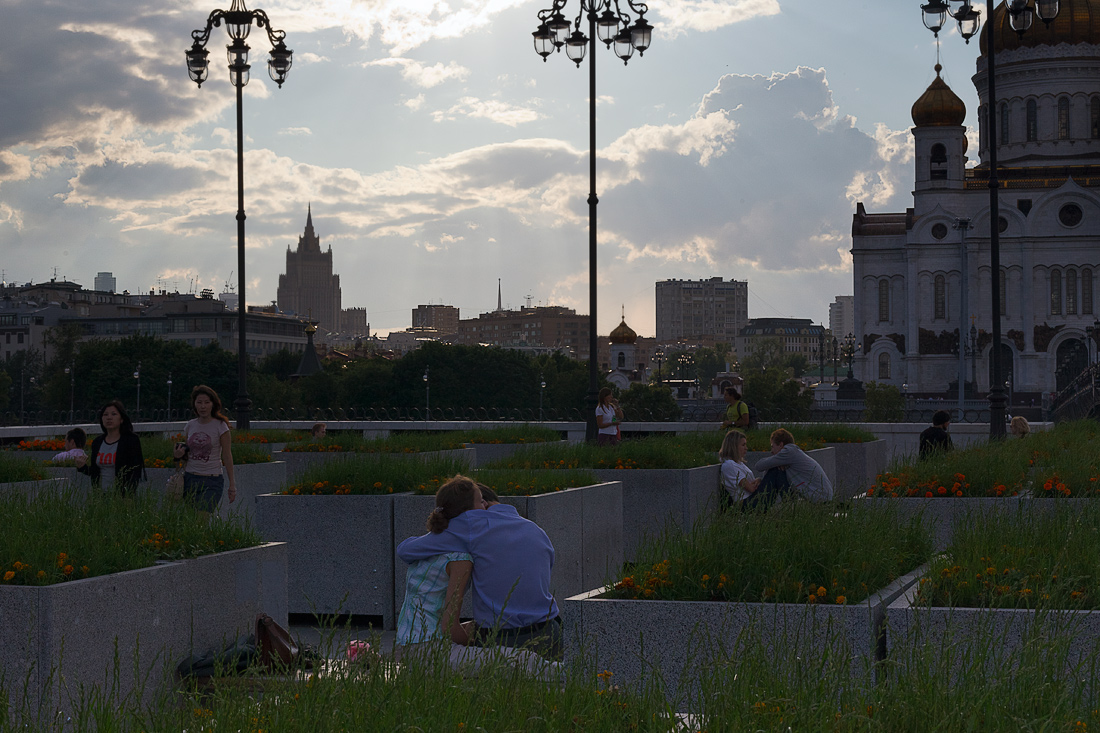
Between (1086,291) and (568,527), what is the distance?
91400 millimetres

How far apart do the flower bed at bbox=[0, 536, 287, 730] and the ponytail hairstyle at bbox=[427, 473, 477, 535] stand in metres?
1.43

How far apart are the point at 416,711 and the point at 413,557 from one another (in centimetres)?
249

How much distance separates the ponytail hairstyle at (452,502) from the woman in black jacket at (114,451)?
5.30 metres

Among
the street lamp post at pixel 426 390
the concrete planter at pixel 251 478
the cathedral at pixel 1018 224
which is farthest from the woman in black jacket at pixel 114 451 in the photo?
the cathedral at pixel 1018 224

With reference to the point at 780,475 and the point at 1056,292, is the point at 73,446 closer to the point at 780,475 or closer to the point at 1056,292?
the point at 780,475

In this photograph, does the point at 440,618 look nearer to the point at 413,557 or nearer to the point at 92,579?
the point at 413,557

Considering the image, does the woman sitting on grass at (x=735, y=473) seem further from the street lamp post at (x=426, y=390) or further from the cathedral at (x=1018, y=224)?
the cathedral at (x=1018, y=224)

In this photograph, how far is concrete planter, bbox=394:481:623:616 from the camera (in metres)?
9.67

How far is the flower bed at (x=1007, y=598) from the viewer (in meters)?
4.77

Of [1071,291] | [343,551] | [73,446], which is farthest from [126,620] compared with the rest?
[1071,291]

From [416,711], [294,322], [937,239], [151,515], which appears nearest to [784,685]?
[416,711]

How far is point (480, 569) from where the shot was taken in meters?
6.24

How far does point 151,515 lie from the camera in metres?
7.14

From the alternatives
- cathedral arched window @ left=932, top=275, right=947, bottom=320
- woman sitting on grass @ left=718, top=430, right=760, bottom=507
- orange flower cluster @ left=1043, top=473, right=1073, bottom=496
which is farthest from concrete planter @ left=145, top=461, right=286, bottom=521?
cathedral arched window @ left=932, top=275, right=947, bottom=320
